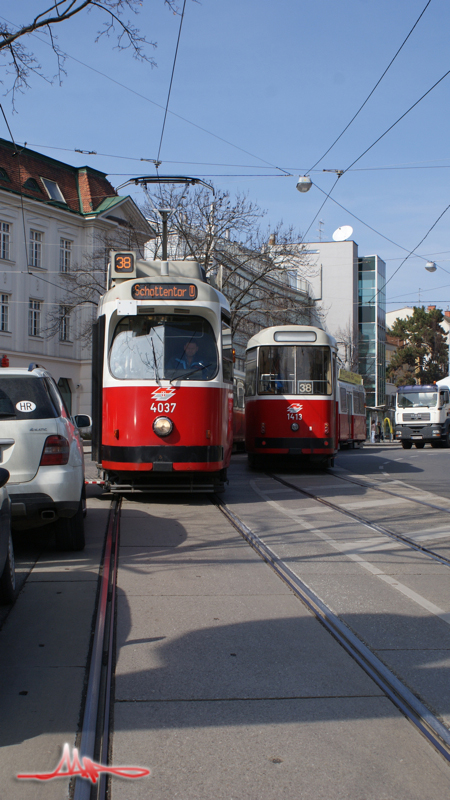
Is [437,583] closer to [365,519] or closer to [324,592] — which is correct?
[324,592]

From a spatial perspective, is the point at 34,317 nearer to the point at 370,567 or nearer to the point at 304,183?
the point at 304,183

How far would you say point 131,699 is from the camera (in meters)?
3.74

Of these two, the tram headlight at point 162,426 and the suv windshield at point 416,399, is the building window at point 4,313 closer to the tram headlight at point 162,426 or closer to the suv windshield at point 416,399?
the suv windshield at point 416,399

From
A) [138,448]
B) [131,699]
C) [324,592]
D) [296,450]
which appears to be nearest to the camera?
[131,699]

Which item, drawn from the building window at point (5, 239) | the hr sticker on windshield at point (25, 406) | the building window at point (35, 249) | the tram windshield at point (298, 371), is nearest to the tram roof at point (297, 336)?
the tram windshield at point (298, 371)

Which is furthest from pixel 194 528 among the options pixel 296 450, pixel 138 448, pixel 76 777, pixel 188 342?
pixel 296 450

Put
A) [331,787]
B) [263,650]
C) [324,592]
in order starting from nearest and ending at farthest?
[331,787], [263,650], [324,592]

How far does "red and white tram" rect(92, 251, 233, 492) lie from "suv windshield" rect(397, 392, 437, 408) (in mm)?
27320

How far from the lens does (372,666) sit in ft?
13.9

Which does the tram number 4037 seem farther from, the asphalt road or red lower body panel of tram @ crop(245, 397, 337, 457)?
red lower body panel of tram @ crop(245, 397, 337, 457)

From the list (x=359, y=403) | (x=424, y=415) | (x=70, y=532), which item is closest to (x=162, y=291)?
(x=70, y=532)

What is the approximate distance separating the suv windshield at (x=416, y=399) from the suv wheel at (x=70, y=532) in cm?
3184

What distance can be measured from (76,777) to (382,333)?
94.4 meters

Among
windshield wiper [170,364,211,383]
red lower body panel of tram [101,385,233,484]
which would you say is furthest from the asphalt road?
windshield wiper [170,364,211,383]
